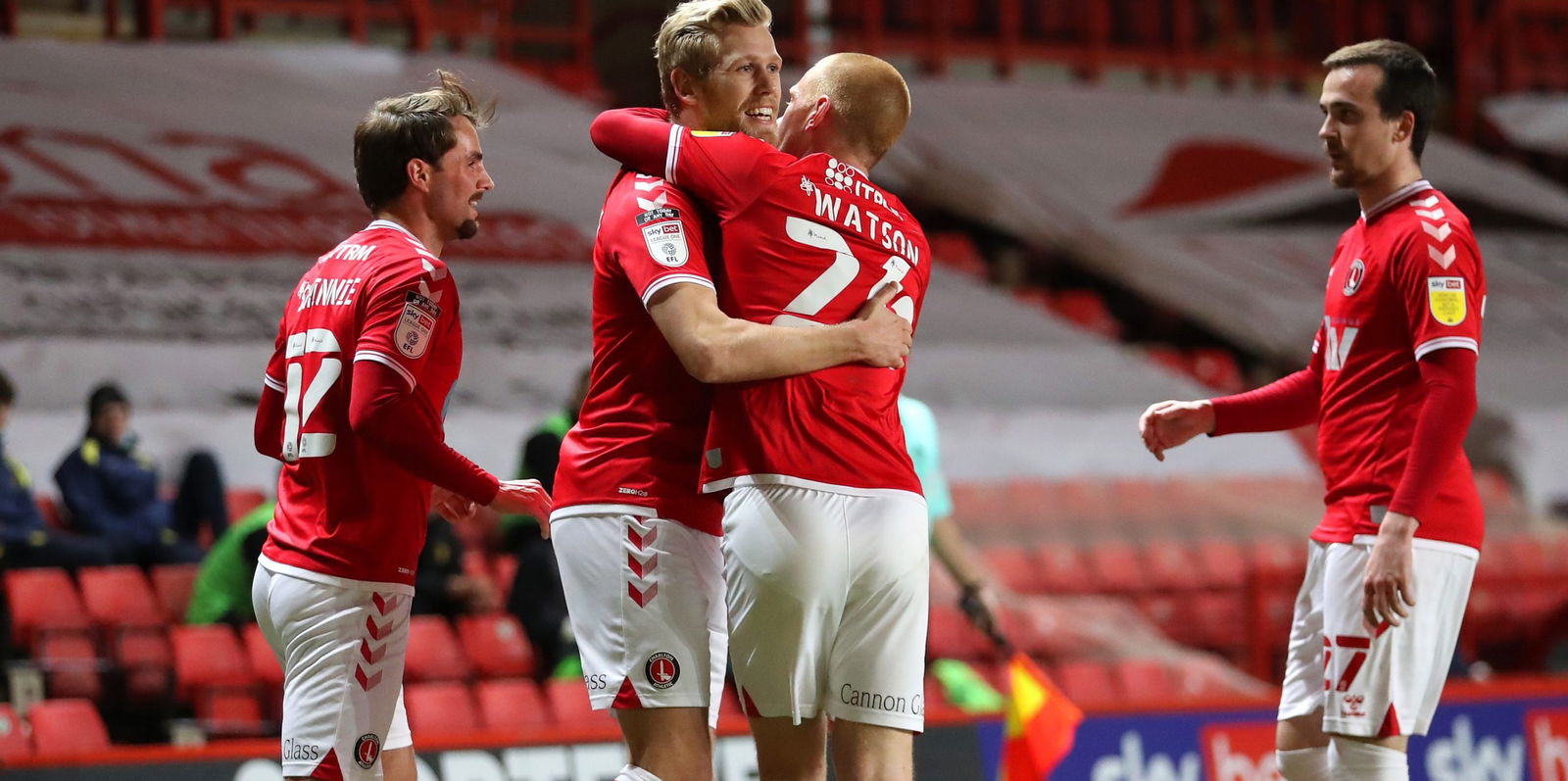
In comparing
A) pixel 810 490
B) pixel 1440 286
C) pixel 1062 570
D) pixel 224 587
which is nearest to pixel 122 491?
pixel 224 587

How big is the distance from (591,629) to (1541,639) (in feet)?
30.7

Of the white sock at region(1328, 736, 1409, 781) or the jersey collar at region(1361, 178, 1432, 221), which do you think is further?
the jersey collar at region(1361, 178, 1432, 221)

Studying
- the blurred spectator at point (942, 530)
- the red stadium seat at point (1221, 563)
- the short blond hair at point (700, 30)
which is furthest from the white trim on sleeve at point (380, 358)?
the red stadium seat at point (1221, 563)

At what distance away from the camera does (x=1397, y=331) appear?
4.16 metres

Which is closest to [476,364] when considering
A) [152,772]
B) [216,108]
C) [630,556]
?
[216,108]

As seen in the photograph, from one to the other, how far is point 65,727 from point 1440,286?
16.3ft

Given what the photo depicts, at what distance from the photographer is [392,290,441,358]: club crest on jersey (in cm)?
372

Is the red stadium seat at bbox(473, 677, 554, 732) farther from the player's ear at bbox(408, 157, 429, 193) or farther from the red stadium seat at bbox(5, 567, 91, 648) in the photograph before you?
the player's ear at bbox(408, 157, 429, 193)

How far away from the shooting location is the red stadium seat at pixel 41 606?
762cm

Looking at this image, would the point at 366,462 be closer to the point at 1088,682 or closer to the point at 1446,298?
the point at 1446,298

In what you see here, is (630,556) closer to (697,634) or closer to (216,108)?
(697,634)

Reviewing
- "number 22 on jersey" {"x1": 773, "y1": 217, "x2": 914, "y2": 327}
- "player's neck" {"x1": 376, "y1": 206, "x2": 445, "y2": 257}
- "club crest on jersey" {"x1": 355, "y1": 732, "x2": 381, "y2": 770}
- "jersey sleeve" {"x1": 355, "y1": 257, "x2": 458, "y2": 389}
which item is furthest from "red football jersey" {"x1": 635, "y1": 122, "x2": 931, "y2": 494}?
"club crest on jersey" {"x1": 355, "y1": 732, "x2": 381, "y2": 770}

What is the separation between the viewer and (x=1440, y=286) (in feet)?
13.2

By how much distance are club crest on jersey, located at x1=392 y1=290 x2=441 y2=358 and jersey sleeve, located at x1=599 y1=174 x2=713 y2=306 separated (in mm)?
549
